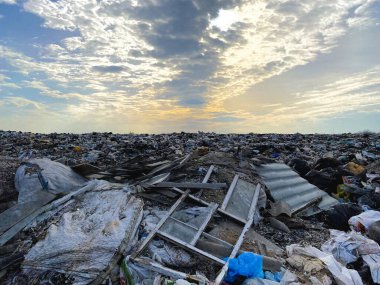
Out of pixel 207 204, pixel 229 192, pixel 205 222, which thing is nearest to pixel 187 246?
pixel 205 222

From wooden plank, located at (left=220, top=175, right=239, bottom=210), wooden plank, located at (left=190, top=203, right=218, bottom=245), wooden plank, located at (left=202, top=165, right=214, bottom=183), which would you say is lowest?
wooden plank, located at (left=190, top=203, right=218, bottom=245)

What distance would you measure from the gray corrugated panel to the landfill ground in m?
0.02

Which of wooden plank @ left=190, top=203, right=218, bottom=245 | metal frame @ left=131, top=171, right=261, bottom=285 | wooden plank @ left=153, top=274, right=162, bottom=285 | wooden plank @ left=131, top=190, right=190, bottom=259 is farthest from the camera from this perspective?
wooden plank @ left=190, top=203, right=218, bottom=245

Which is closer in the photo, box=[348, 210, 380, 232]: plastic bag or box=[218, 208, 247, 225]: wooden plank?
box=[218, 208, 247, 225]: wooden plank

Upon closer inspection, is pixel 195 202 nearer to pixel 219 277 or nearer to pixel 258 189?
pixel 258 189

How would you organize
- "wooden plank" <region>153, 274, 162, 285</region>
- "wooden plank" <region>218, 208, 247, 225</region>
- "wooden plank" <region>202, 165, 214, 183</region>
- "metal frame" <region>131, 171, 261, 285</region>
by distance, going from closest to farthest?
1. "wooden plank" <region>153, 274, 162, 285</region>
2. "metal frame" <region>131, 171, 261, 285</region>
3. "wooden plank" <region>218, 208, 247, 225</region>
4. "wooden plank" <region>202, 165, 214, 183</region>

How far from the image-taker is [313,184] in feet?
20.7

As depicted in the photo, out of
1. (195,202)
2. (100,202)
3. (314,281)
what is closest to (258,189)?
(195,202)

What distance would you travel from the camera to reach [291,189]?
18.6ft

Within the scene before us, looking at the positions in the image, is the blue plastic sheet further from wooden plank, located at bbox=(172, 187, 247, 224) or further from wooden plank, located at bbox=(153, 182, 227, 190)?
wooden plank, located at bbox=(153, 182, 227, 190)

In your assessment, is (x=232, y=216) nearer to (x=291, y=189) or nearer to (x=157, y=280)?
(x=157, y=280)

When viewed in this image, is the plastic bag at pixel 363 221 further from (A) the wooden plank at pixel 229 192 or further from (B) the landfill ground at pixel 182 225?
(A) the wooden plank at pixel 229 192

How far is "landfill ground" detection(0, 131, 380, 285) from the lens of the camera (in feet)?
9.82

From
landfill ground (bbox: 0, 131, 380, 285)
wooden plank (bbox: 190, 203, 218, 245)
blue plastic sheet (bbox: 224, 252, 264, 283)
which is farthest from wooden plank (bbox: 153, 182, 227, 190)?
blue plastic sheet (bbox: 224, 252, 264, 283)
